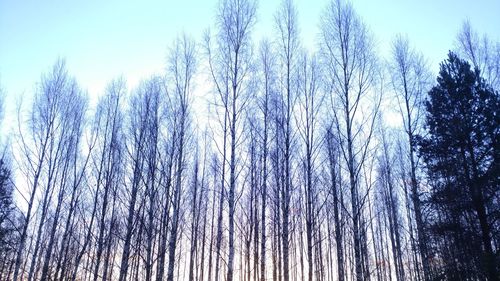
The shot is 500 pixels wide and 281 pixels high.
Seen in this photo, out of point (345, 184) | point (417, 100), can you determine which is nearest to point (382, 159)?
point (345, 184)

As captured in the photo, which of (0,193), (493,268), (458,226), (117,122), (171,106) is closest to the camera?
(493,268)

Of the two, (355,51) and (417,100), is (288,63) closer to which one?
(355,51)

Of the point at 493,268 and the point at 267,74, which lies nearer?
the point at 493,268

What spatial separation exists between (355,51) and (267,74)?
3.88m

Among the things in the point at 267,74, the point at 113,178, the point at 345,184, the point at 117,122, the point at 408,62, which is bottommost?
the point at 113,178

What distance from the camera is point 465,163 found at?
1012cm

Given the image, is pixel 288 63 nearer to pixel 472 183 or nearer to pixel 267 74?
pixel 267 74

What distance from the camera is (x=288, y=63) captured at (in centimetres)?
1231

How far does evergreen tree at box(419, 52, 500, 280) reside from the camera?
368 inches

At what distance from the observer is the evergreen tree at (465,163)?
30.6ft

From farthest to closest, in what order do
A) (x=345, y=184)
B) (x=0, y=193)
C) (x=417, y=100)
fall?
(x=345, y=184) < (x=0, y=193) < (x=417, y=100)

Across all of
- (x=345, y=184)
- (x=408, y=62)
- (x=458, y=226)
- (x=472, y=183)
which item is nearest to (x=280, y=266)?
(x=345, y=184)

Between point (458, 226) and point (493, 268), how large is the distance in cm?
163

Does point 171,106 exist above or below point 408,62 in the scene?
below
